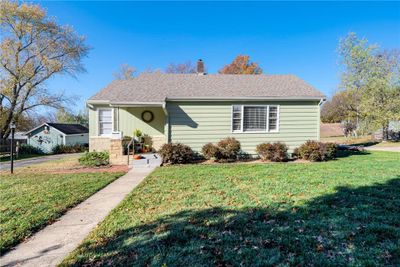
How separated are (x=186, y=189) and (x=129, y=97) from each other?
6.18 metres

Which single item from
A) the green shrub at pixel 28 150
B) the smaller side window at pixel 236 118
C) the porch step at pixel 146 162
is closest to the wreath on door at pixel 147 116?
the porch step at pixel 146 162

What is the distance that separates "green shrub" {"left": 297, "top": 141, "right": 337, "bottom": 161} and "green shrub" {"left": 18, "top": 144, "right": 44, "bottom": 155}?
80.0 ft

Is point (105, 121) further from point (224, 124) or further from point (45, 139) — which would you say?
point (45, 139)

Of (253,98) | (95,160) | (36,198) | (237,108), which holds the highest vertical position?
(253,98)

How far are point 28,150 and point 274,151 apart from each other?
2356 cm

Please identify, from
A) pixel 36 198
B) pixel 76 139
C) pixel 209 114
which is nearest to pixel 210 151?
pixel 209 114

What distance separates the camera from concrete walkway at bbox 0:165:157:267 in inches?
105

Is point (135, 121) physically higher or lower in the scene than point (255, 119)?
lower

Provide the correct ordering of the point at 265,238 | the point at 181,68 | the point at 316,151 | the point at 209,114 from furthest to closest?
1. the point at 181,68
2. the point at 209,114
3. the point at 316,151
4. the point at 265,238

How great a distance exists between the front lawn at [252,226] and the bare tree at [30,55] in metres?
21.1

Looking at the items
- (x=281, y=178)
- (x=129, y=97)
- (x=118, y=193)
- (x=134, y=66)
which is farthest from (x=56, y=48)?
(x=281, y=178)

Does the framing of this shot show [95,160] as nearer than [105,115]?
Yes

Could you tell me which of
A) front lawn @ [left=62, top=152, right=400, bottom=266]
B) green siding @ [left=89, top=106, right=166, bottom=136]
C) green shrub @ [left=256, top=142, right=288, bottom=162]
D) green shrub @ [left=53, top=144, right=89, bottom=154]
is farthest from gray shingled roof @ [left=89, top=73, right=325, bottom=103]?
green shrub @ [left=53, top=144, right=89, bottom=154]

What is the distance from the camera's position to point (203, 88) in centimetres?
1153
